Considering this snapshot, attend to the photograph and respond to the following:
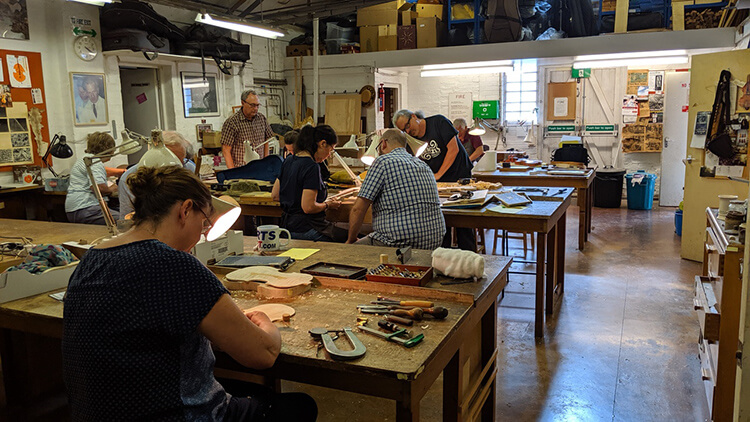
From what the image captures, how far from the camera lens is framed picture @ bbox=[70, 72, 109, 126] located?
23.7ft

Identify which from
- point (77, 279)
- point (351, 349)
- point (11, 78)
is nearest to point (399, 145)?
point (351, 349)

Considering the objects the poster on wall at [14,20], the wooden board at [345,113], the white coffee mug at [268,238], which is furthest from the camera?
the wooden board at [345,113]

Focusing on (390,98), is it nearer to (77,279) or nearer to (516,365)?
(516,365)

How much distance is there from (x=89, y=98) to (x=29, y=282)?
5.48 meters

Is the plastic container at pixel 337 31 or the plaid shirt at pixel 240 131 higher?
the plastic container at pixel 337 31

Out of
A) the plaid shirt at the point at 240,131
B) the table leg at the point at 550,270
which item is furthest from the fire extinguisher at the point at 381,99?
the table leg at the point at 550,270

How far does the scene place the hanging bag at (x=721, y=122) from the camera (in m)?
5.64

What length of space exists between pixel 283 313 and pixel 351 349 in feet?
1.34

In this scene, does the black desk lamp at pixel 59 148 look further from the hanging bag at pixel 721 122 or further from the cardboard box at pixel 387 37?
the hanging bag at pixel 721 122

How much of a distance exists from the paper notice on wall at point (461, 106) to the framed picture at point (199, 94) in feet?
15.8

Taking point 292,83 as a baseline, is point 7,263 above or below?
below

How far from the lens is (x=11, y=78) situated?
260 inches

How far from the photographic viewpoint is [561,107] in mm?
11180

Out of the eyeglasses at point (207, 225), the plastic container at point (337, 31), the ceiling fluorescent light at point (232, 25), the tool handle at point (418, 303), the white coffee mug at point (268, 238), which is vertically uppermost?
the plastic container at point (337, 31)
